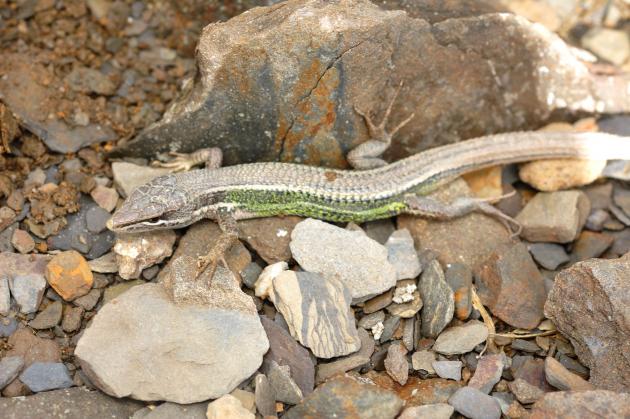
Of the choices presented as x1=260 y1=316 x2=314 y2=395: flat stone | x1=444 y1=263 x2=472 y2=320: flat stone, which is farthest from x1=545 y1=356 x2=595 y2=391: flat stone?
x1=260 y1=316 x2=314 y2=395: flat stone

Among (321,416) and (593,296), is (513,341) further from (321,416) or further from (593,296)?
(321,416)

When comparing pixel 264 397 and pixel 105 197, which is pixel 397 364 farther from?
pixel 105 197

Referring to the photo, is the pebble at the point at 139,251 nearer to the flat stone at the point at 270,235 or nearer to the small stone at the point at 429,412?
the flat stone at the point at 270,235

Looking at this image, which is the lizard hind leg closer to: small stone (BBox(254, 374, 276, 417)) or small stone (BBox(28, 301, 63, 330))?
small stone (BBox(254, 374, 276, 417))

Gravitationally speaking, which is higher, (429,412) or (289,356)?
(289,356)

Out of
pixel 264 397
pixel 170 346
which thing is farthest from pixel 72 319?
pixel 264 397

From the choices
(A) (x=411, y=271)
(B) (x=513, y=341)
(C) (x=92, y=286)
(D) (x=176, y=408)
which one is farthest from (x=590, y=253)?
(C) (x=92, y=286)
